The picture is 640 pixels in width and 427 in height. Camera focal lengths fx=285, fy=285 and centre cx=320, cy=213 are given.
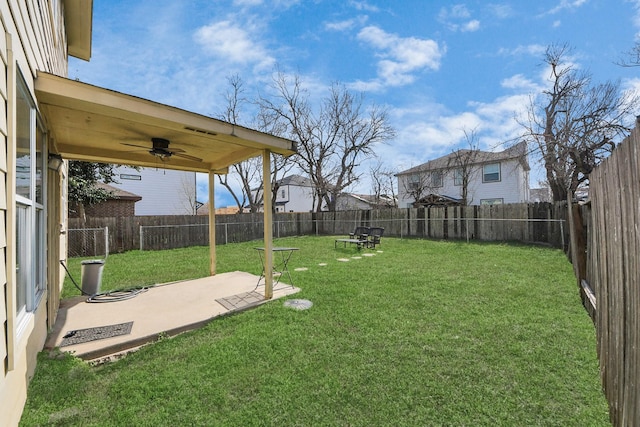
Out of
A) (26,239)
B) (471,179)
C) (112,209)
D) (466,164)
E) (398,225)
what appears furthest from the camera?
(471,179)

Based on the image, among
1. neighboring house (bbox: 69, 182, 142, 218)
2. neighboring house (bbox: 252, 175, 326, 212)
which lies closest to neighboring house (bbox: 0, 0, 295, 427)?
neighboring house (bbox: 69, 182, 142, 218)

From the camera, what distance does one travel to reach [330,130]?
66.3 ft

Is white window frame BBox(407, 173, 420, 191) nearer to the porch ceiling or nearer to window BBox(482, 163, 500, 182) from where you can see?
window BBox(482, 163, 500, 182)

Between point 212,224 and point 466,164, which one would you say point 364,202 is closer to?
point 466,164

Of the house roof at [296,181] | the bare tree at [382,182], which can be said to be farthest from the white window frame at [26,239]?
the house roof at [296,181]

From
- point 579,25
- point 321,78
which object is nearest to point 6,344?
point 579,25

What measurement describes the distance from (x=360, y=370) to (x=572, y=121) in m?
14.4

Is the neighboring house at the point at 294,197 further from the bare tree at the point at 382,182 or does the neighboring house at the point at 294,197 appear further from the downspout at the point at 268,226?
the downspout at the point at 268,226

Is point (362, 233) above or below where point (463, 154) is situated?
below

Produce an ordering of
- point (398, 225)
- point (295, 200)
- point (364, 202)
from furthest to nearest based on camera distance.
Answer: point (295, 200) → point (364, 202) → point (398, 225)

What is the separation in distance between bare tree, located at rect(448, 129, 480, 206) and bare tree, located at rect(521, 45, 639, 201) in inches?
206

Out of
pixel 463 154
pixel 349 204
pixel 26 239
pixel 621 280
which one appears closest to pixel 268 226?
pixel 26 239

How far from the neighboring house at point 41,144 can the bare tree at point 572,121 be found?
12.3m

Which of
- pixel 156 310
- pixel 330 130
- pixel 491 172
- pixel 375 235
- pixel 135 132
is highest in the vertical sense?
pixel 330 130
